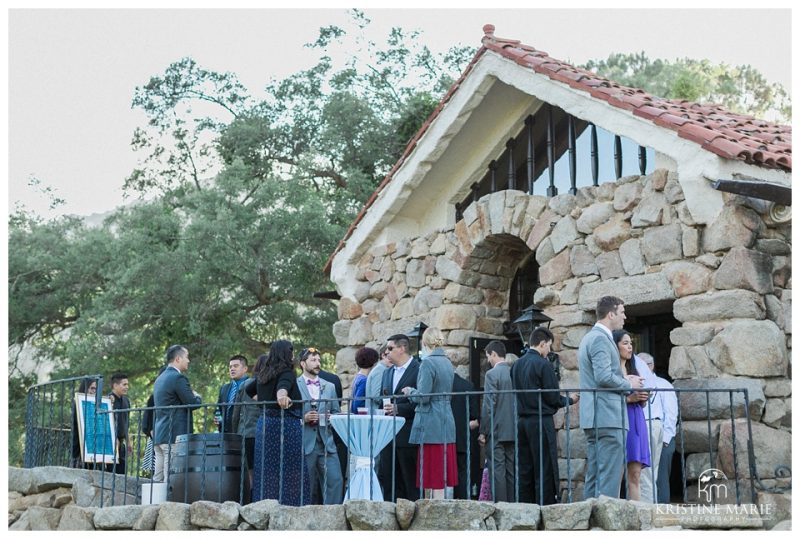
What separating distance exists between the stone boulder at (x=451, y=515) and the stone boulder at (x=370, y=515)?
0.16 m

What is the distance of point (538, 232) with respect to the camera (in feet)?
33.1

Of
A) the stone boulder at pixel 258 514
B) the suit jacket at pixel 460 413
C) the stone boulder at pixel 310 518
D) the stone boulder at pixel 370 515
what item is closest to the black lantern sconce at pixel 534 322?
the suit jacket at pixel 460 413

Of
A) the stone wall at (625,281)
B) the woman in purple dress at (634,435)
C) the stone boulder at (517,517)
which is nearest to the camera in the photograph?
the stone boulder at (517,517)

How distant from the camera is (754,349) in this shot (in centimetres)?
786

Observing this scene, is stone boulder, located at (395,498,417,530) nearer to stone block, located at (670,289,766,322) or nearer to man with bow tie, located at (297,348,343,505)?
man with bow tie, located at (297,348,343,505)

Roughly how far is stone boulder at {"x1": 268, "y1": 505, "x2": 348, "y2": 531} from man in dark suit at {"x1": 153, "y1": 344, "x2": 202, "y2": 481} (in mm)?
1688

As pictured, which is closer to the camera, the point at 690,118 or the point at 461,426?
the point at 690,118

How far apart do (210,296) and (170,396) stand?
7342 mm

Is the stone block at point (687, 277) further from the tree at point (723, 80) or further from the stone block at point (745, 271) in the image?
the tree at point (723, 80)

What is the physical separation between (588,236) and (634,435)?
2621 mm

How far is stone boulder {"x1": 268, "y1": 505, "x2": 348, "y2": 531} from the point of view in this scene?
6910 mm

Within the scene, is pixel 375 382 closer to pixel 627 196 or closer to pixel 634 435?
pixel 634 435

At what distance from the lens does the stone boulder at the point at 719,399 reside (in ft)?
25.6

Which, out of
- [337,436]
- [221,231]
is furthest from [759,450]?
[221,231]
